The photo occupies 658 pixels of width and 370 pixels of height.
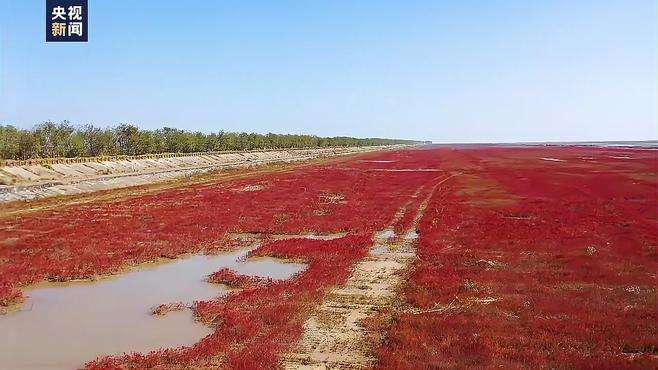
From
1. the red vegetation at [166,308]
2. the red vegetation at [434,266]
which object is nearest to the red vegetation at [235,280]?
the red vegetation at [434,266]

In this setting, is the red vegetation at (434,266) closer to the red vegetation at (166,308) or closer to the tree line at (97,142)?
the red vegetation at (166,308)

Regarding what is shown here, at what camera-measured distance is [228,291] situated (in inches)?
623

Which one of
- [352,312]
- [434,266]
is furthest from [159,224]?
[352,312]

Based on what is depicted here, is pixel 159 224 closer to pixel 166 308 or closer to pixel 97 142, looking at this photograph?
pixel 166 308

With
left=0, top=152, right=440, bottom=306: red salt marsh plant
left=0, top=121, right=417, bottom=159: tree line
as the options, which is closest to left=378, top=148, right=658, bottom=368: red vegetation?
left=0, top=152, right=440, bottom=306: red salt marsh plant

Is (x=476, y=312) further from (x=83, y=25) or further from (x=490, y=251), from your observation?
(x=83, y=25)

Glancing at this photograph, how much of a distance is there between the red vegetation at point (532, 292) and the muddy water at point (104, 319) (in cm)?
535

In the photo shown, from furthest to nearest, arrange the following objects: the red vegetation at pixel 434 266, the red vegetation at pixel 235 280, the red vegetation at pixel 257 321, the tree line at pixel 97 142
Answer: the tree line at pixel 97 142
the red vegetation at pixel 235 280
the red vegetation at pixel 434 266
the red vegetation at pixel 257 321

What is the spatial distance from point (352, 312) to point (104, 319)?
21.5ft

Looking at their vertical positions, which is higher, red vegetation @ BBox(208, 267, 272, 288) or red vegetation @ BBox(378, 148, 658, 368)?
red vegetation @ BBox(378, 148, 658, 368)

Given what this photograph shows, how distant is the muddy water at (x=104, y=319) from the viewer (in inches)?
431

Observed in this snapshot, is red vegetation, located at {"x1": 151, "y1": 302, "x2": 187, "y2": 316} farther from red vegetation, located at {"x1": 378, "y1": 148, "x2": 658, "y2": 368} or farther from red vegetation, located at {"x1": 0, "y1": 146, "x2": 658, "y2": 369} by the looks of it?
red vegetation, located at {"x1": 378, "y1": 148, "x2": 658, "y2": 368}

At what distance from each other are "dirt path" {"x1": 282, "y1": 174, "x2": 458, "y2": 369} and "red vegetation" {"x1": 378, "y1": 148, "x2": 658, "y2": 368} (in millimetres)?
627

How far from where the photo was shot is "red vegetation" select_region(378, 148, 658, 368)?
33.6 ft
